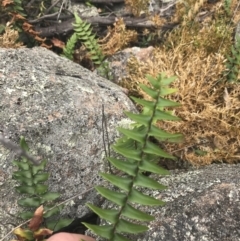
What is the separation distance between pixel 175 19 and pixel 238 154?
1.92 metres

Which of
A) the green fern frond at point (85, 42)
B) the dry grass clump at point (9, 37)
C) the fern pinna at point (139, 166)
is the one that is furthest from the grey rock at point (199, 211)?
the dry grass clump at point (9, 37)

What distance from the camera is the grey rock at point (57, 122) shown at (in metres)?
3.03

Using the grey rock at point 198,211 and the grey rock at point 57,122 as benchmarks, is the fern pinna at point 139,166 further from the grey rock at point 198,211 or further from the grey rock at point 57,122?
the grey rock at point 57,122

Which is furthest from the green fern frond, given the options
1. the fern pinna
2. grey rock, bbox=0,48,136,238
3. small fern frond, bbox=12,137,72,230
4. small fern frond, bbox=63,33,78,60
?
the fern pinna

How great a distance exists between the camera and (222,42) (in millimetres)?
4109

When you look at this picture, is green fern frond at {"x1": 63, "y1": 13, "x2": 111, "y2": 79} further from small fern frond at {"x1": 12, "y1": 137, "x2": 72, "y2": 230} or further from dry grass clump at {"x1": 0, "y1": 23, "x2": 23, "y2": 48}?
small fern frond at {"x1": 12, "y1": 137, "x2": 72, "y2": 230}

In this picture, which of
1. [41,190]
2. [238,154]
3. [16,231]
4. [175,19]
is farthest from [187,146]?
[175,19]

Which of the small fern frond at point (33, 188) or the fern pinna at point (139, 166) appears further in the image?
the small fern frond at point (33, 188)

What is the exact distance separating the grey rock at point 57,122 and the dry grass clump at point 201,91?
505 millimetres

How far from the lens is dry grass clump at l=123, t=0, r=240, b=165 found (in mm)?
3506

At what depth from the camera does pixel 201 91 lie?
3771 mm

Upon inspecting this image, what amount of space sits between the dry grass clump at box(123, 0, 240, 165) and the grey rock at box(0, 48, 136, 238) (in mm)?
505

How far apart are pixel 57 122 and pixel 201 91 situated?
1.31 metres

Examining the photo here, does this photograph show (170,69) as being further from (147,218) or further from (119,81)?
(147,218)
